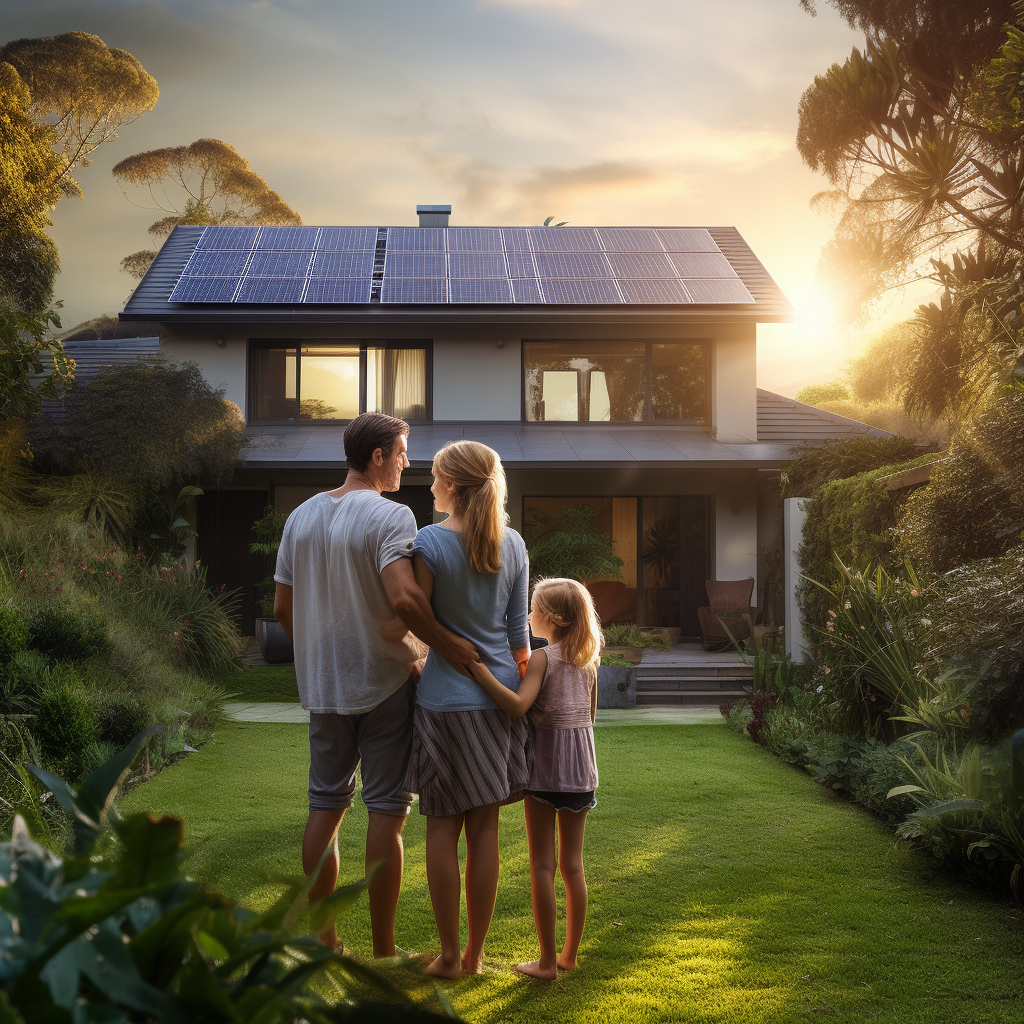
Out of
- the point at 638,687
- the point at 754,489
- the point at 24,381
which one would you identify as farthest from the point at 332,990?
the point at 754,489

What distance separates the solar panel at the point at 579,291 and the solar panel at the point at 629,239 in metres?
1.79

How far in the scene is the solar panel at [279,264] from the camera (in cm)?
1383

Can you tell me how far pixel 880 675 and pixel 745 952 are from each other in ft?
9.52

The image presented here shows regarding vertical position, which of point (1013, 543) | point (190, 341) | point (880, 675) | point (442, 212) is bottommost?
point (880, 675)

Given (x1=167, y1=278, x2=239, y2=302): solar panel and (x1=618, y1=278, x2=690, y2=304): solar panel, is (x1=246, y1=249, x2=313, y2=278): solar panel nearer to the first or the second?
(x1=167, y1=278, x2=239, y2=302): solar panel

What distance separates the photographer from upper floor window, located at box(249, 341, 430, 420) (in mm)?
13602

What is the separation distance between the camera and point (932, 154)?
9.12m

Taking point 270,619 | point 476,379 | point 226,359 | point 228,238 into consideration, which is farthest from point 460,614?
point 228,238

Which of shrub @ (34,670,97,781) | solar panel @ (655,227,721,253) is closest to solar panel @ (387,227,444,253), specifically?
solar panel @ (655,227,721,253)

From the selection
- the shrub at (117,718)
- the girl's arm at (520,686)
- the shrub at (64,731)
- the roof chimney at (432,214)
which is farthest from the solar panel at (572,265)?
the girl's arm at (520,686)

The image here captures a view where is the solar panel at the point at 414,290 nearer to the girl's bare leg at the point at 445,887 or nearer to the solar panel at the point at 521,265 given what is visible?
the solar panel at the point at 521,265

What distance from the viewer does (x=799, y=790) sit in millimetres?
5824

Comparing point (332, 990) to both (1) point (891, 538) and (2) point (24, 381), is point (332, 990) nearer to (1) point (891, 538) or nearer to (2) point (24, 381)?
(1) point (891, 538)

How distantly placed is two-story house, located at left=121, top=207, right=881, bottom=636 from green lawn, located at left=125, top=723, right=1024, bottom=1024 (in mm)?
7300
